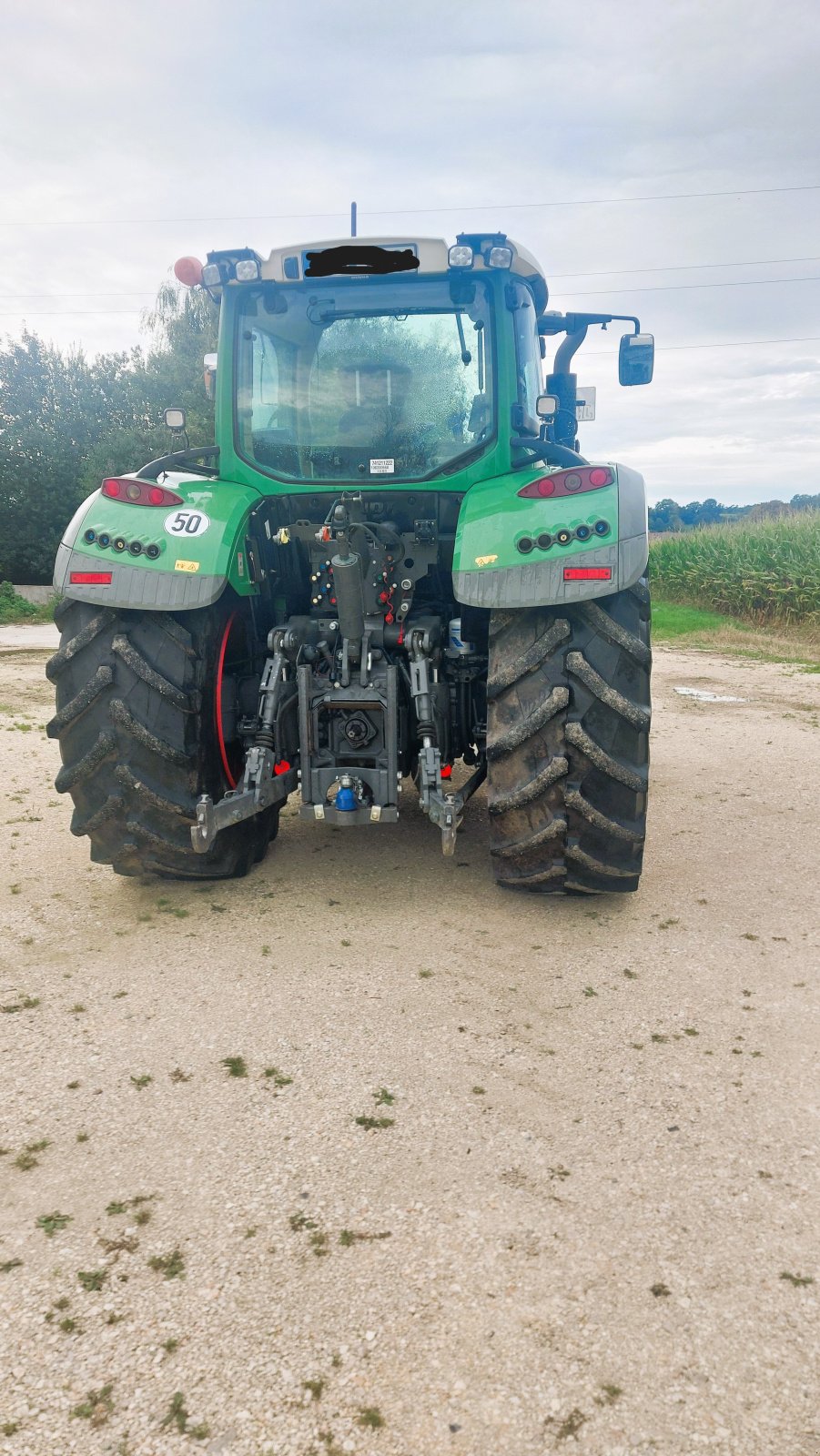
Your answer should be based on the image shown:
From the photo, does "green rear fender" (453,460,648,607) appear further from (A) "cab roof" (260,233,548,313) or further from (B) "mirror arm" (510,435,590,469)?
(A) "cab roof" (260,233,548,313)

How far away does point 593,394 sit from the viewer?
565 centimetres

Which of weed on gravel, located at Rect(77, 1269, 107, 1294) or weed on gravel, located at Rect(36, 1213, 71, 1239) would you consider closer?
weed on gravel, located at Rect(77, 1269, 107, 1294)

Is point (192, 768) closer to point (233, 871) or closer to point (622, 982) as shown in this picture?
point (233, 871)

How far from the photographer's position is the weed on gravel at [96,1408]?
5.20 feet

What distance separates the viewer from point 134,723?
11.9ft

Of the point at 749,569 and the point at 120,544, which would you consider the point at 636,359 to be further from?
the point at 749,569

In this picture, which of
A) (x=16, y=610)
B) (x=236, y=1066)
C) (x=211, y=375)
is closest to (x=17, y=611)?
(x=16, y=610)

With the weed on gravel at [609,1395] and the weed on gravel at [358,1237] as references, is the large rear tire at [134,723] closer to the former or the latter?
the weed on gravel at [358,1237]

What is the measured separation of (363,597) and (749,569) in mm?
15106

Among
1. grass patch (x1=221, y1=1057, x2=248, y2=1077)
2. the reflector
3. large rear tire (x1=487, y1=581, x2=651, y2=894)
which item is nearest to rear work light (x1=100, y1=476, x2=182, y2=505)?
the reflector

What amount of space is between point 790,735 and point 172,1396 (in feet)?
22.3

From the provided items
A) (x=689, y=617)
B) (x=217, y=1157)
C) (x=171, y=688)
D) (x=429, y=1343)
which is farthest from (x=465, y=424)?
(x=689, y=617)

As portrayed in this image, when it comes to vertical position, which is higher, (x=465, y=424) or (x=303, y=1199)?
(x=465, y=424)

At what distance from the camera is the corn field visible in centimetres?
1616
